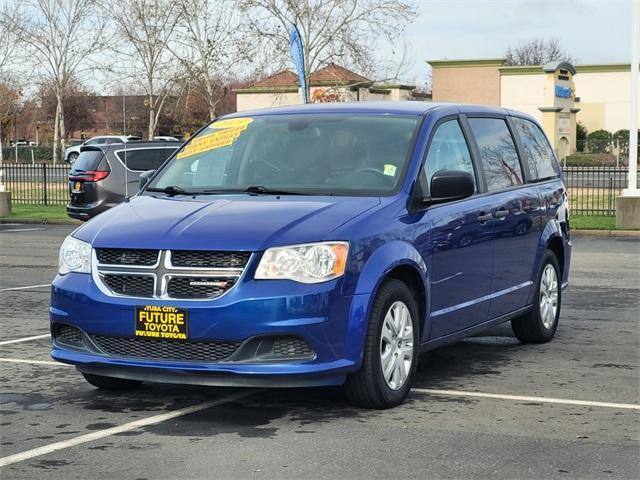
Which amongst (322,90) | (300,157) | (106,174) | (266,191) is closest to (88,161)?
(106,174)

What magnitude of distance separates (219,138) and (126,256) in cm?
182

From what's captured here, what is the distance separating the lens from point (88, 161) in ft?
74.1

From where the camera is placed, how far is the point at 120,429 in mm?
6125

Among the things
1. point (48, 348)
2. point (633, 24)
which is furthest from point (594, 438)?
point (633, 24)

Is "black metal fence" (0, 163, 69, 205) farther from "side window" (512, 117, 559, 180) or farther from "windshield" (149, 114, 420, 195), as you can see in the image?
"windshield" (149, 114, 420, 195)

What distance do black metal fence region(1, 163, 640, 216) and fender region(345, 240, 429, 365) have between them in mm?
19659

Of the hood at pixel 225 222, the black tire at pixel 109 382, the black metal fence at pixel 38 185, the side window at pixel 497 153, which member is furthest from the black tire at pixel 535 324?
the black metal fence at pixel 38 185

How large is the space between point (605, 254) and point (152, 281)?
12598 mm

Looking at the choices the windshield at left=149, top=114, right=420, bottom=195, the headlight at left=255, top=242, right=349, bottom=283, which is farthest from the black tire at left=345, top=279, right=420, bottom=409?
the windshield at left=149, top=114, right=420, bottom=195

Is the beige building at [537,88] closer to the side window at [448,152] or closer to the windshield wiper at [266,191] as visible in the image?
the side window at [448,152]

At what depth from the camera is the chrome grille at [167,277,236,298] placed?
6070 millimetres

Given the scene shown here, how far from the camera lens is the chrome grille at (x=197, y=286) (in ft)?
19.9

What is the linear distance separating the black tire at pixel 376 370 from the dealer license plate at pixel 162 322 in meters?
1.02

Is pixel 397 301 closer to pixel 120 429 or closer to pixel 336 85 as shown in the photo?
pixel 120 429
